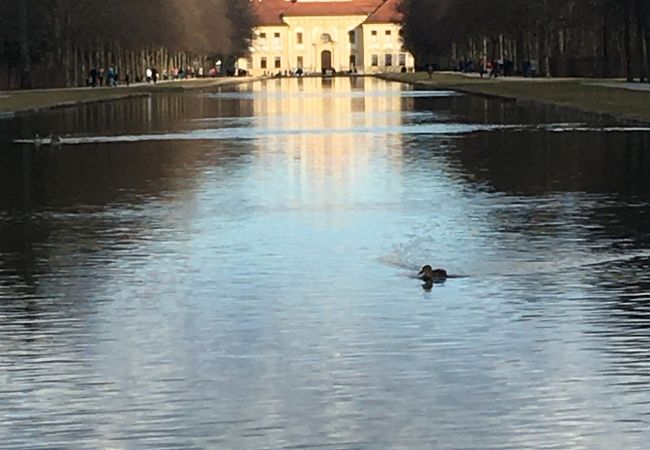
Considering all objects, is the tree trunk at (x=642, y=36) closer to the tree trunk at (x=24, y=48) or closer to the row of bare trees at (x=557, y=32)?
the row of bare trees at (x=557, y=32)

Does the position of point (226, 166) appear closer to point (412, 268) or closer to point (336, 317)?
point (412, 268)

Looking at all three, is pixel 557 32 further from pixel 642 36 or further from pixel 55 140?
pixel 55 140

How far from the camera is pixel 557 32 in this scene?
352ft

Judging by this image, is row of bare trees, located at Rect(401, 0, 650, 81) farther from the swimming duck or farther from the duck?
the swimming duck

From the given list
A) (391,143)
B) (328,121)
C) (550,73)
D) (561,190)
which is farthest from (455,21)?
(561,190)

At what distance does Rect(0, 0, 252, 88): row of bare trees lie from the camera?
8806 cm

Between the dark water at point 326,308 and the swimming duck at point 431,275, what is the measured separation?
0.16 metres

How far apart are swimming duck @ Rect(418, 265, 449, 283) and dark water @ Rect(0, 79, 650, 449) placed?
0.16 m

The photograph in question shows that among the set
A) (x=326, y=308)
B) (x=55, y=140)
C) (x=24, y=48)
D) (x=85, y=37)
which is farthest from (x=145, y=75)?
(x=326, y=308)

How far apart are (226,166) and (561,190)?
7372 mm

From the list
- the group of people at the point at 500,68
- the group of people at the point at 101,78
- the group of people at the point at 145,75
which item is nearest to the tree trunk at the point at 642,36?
the group of people at the point at 500,68

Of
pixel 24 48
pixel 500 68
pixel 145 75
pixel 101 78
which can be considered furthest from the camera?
pixel 145 75

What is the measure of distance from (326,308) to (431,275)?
5.07 ft

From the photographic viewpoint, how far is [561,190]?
2041 cm
